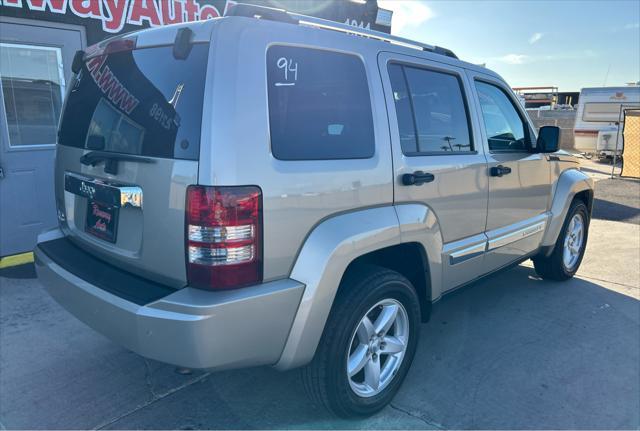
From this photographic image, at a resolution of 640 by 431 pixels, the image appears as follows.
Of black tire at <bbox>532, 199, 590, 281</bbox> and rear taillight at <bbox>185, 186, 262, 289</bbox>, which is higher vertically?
rear taillight at <bbox>185, 186, 262, 289</bbox>

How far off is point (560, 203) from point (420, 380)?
2.34 meters

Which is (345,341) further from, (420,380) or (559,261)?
(559,261)

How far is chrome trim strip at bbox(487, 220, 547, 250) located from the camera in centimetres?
360

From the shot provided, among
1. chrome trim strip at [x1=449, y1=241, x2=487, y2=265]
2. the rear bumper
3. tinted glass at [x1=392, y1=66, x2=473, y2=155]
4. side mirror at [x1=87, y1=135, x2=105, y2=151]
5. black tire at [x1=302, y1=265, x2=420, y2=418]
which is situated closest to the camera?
the rear bumper

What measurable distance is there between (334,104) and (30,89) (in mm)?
4382

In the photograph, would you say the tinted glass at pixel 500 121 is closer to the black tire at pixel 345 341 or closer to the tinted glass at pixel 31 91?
the black tire at pixel 345 341

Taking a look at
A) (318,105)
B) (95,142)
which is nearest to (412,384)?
(318,105)

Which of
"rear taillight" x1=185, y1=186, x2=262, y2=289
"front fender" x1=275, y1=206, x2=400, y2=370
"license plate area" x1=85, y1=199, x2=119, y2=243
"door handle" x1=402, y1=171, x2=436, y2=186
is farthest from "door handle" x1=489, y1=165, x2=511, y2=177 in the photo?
"license plate area" x1=85, y1=199, x2=119, y2=243

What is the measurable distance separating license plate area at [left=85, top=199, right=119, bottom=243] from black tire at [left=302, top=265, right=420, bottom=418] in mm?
1196

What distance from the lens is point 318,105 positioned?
93.3 inches

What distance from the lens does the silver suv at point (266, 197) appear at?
2037 mm

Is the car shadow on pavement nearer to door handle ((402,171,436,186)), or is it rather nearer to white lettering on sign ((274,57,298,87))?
door handle ((402,171,436,186))

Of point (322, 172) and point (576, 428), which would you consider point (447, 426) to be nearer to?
point (576, 428)

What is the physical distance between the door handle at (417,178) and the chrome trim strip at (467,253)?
2.06 feet
